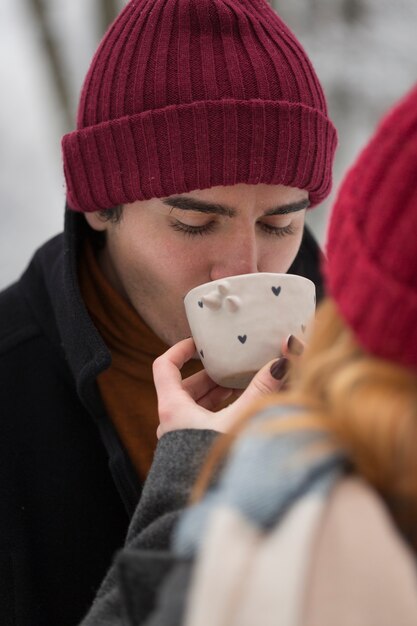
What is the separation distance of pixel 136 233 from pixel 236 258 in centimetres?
21

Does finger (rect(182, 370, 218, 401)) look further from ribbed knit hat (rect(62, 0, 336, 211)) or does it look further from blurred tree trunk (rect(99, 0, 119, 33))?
blurred tree trunk (rect(99, 0, 119, 33))

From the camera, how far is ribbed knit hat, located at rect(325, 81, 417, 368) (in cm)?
65

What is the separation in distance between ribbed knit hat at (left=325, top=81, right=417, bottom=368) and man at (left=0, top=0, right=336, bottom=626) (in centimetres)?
68

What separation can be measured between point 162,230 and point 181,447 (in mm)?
609

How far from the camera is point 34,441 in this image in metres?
1.49

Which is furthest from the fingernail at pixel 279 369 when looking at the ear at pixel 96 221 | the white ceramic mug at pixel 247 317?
the ear at pixel 96 221

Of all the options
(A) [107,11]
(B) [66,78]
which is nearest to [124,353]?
(A) [107,11]

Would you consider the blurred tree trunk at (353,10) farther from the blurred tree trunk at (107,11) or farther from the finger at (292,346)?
the finger at (292,346)

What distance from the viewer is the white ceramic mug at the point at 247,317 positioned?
119cm

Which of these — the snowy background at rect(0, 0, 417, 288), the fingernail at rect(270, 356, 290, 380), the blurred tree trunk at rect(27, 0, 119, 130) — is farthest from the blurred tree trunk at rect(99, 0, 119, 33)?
the fingernail at rect(270, 356, 290, 380)

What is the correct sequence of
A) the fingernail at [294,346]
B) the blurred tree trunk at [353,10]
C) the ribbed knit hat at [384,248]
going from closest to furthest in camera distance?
1. the ribbed knit hat at [384,248]
2. the fingernail at [294,346]
3. the blurred tree trunk at [353,10]

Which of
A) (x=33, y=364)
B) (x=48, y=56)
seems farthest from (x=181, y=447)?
(x=48, y=56)

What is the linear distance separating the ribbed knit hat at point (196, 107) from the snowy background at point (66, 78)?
158 cm

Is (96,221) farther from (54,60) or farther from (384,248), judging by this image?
(54,60)
